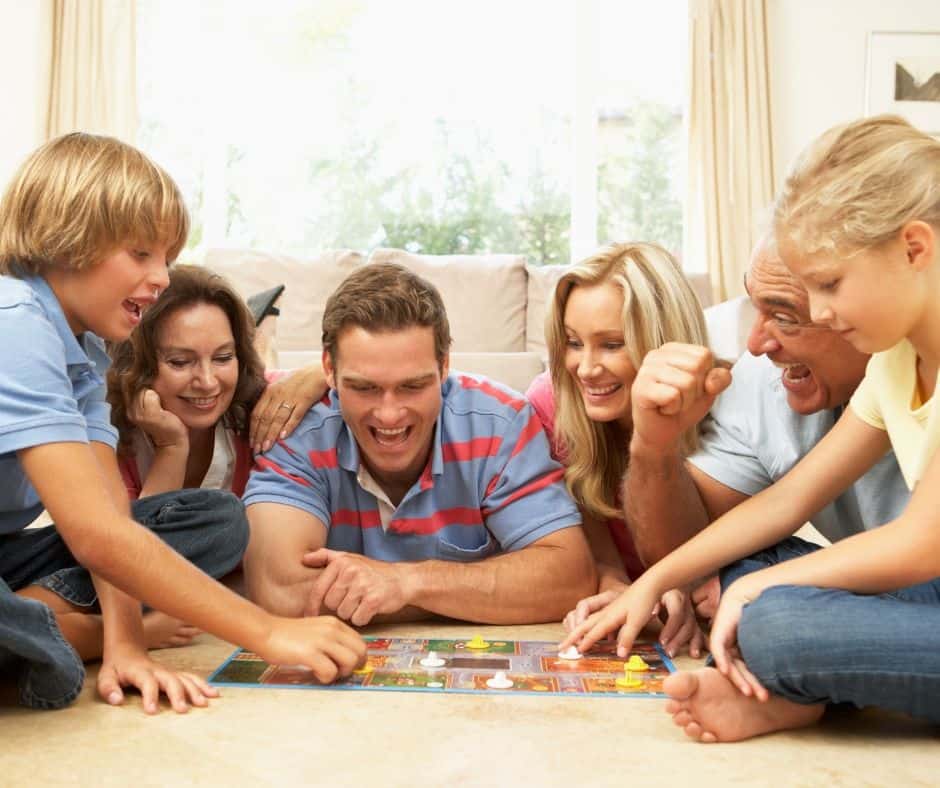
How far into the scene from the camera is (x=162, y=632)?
67.7 inches

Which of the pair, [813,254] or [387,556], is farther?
[387,556]

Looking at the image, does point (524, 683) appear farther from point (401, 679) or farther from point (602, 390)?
point (602, 390)

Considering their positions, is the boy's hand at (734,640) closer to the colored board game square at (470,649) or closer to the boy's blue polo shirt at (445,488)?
the colored board game square at (470,649)

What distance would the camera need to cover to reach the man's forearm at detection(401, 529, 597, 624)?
1838 mm

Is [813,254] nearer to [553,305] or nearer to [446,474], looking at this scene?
[553,305]

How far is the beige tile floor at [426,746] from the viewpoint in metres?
1.21

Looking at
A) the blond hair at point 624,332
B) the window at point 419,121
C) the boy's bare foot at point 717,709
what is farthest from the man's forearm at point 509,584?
the window at point 419,121

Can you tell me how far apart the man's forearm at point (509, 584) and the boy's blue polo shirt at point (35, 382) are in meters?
0.60

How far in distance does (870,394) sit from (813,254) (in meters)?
0.27

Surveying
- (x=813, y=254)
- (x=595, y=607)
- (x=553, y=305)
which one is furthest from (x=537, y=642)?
(x=813, y=254)

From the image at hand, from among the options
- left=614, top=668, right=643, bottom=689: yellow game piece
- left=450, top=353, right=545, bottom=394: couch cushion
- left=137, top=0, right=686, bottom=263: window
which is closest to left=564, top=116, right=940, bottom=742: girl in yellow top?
left=614, top=668, right=643, bottom=689: yellow game piece

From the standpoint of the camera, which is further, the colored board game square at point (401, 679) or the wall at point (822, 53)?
the wall at point (822, 53)

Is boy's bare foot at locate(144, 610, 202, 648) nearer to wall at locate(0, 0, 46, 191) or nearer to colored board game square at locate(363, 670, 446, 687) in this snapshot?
colored board game square at locate(363, 670, 446, 687)

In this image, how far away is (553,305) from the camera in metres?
2.00
